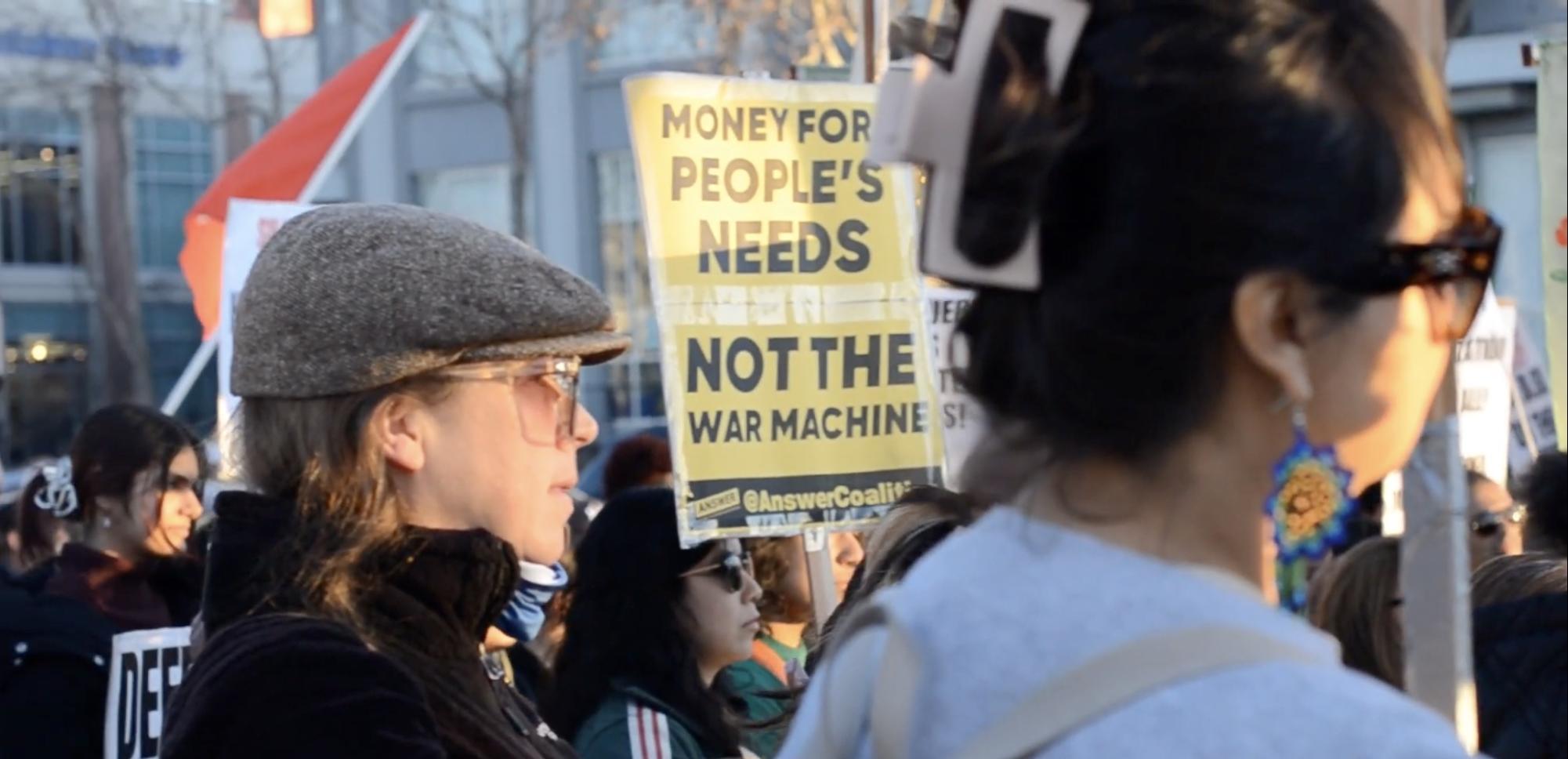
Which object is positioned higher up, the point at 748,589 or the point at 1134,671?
the point at 1134,671

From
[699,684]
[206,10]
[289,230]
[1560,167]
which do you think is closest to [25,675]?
[699,684]

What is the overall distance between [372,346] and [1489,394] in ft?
15.7

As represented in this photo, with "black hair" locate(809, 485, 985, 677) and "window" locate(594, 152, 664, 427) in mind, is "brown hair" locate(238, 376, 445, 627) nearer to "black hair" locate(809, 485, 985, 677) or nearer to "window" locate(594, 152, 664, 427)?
"black hair" locate(809, 485, 985, 677)

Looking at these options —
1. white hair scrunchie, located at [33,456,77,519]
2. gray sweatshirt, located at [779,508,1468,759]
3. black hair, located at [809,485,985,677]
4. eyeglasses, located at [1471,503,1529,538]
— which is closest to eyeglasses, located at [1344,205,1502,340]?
gray sweatshirt, located at [779,508,1468,759]

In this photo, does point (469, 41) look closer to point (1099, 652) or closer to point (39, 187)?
point (39, 187)

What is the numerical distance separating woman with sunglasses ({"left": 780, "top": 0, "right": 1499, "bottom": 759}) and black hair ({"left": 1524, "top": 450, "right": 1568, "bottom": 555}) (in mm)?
3810

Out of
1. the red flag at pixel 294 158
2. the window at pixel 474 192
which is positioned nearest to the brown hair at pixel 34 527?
the red flag at pixel 294 158

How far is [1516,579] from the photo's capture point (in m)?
3.73

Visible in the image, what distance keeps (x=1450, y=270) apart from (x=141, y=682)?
3539mm

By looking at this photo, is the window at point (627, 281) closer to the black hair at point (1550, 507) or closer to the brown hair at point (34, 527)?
the brown hair at point (34, 527)

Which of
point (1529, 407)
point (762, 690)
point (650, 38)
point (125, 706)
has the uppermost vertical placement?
point (650, 38)

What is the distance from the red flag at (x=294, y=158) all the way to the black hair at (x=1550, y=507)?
4.90 meters

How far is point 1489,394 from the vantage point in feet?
21.0

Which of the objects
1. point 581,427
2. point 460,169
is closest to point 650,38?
point 460,169
